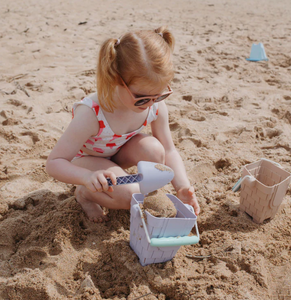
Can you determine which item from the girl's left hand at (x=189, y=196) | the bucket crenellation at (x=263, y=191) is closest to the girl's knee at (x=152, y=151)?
the girl's left hand at (x=189, y=196)

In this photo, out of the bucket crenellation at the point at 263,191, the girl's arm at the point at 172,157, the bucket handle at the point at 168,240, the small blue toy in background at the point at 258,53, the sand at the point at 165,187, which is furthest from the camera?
the small blue toy in background at the point at 258,53

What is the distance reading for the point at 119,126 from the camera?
1.81 m

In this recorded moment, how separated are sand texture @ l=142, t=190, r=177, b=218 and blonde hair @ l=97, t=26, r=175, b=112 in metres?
0.55

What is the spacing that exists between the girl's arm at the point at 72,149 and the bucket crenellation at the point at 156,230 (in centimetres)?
30

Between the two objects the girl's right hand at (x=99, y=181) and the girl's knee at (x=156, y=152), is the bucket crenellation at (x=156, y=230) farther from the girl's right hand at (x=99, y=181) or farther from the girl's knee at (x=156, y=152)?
the girl's knee at (x=156, y=152)

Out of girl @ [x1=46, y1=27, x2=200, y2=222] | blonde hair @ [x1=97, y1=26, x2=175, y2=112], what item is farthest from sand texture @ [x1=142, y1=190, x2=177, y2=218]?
blonde hair @ [x1=97, y1=26, x2=175, y2=112]

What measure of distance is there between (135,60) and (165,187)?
0.90 m

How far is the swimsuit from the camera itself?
5.59 ft

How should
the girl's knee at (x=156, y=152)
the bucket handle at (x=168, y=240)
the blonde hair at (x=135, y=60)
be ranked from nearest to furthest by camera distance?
the bucket handle at (x=168, y=240) < the blonde hair at (x=135, y=60) < the girl's knee at (x=156, y=152)

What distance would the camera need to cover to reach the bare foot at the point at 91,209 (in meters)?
1.72

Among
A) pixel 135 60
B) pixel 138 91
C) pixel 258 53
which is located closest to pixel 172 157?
pixel 138 91

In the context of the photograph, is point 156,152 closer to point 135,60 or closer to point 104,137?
point 104,137

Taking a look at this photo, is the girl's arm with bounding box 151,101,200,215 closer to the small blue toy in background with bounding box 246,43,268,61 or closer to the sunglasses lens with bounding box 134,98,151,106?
the sunglasses lens with bounding box 134,98,151,106

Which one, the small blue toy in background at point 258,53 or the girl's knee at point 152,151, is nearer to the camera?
the girl's knee at point 152,151
